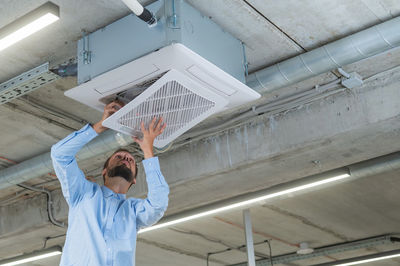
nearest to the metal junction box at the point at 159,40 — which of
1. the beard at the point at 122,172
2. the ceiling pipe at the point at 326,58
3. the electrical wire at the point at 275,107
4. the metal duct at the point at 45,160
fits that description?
the ceiling pipe at the point at 326,58

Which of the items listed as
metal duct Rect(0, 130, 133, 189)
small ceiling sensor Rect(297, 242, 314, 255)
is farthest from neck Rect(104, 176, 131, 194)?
small ceiling sensor Rect(297, 242, 314, 255)

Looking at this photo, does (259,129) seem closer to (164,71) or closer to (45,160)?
(164,71)

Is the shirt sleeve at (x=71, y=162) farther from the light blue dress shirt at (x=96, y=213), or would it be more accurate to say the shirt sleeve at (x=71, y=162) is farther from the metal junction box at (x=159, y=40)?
the metal junction box at (x=159, y=40)

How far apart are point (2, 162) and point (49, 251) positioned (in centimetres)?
172

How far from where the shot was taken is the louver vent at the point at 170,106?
8.63 ft

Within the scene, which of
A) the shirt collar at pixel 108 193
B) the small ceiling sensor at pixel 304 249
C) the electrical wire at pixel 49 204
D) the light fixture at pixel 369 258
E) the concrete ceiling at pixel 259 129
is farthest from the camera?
the small ceiling sensor at pixel 304 249

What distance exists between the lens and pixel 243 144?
166 inches

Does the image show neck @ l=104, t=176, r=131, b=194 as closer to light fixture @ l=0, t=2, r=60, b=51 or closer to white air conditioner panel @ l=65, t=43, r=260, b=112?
white air conditioner panel @ l=65, t=43, r=260, b=112

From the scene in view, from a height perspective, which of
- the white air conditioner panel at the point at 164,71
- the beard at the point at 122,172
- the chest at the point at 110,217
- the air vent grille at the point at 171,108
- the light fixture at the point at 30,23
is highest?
the light fixture at the point at 30,23

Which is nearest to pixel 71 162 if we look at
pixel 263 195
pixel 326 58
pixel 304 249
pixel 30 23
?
pixel 30 23

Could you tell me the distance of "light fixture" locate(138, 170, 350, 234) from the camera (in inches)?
181

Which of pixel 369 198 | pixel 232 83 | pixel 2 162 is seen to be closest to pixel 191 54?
pixel 232 83

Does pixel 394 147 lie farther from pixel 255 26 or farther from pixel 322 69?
pixel 255 26

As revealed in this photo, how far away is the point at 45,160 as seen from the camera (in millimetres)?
4574
